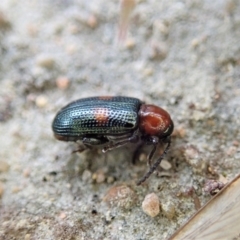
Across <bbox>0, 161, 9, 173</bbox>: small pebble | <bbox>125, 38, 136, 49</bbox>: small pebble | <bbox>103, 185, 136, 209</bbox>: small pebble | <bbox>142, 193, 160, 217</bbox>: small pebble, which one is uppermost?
<bbox>125, 38, 136, 49</bbox>: small pebble

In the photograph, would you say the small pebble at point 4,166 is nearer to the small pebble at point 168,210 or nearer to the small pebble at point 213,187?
the small pebble at point 168,210

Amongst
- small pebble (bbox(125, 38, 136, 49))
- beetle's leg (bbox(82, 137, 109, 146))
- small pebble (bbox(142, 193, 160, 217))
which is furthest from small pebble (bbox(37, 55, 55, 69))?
small pebble (bbox(142, 193, 160, 217))

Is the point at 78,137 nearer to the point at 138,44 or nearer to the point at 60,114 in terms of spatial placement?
the point at 60,114

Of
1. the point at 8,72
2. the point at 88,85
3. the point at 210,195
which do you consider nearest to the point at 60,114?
the point at 88,85

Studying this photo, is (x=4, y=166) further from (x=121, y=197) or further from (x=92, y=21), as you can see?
(x=92, y=21)

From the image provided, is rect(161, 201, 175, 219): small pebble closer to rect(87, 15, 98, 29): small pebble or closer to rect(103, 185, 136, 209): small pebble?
rect(103, 185, 136, 209): small pebble

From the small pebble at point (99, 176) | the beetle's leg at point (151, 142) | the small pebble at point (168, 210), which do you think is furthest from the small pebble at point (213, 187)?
the small pebble at point (99, 176)

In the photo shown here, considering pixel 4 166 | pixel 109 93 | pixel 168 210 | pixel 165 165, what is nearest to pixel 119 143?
pixel 165 165
